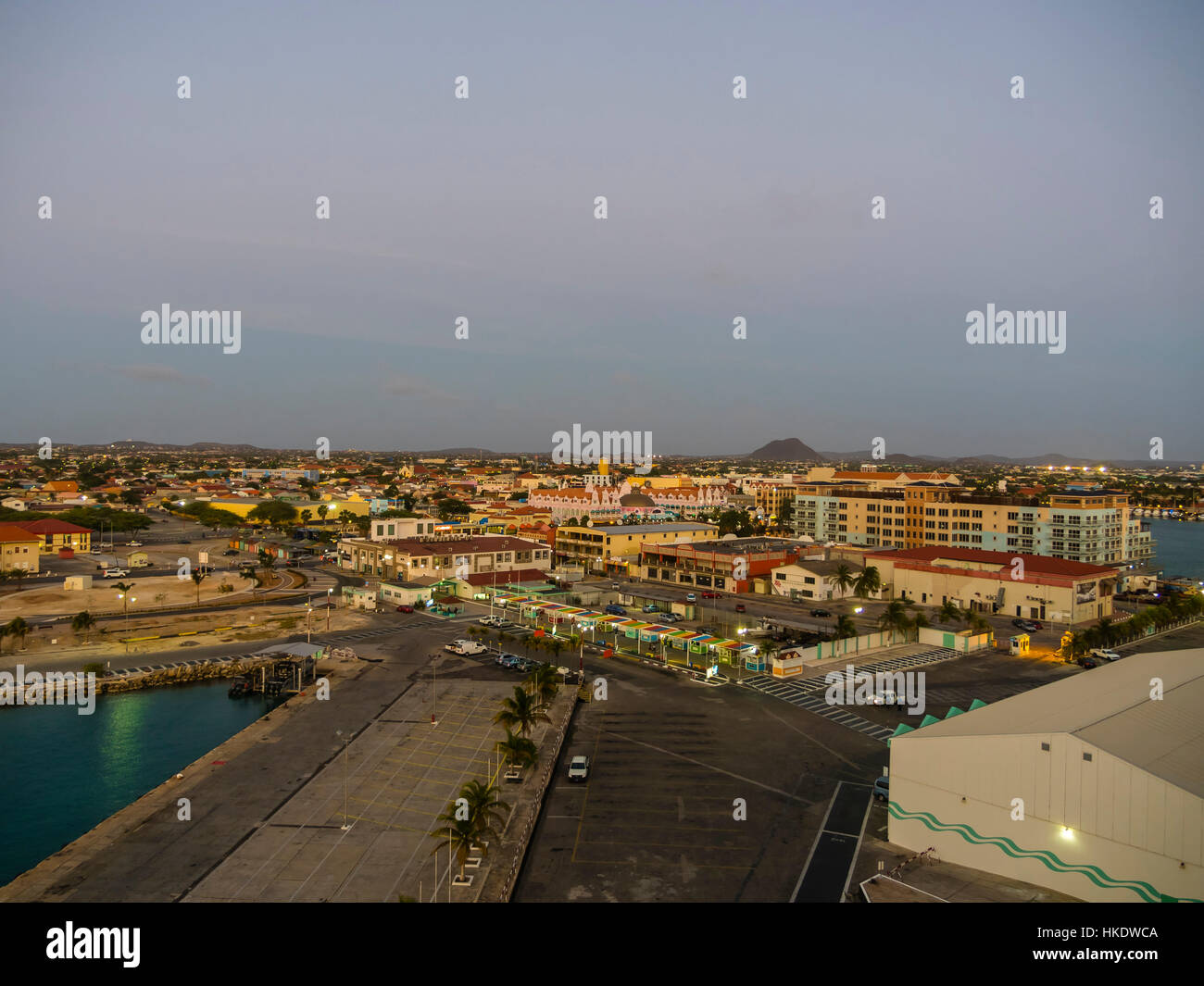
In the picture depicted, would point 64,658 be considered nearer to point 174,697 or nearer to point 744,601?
point 174,697

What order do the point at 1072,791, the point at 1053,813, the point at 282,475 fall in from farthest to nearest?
the point at 282,475, the point at 1053,813, the point at 1072,791

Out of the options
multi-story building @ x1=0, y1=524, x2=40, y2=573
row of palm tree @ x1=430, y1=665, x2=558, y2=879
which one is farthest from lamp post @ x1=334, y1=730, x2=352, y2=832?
multi-story building @ x1=0, y1=524, x2=40, y2=573

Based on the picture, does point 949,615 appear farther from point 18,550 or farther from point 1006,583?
point 18,550

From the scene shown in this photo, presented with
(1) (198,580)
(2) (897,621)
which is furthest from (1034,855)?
(1) (198,580)

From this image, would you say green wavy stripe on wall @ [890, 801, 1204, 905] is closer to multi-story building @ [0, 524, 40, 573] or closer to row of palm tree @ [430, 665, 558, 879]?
row of palm tree @ [430, 665, 558, 879]

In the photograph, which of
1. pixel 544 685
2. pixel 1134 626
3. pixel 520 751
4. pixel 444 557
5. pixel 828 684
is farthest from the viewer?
pixel 444 557

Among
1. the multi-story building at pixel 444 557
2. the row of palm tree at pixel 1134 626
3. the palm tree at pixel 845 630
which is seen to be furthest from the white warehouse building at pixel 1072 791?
the multi-story building at pixel 444 557
